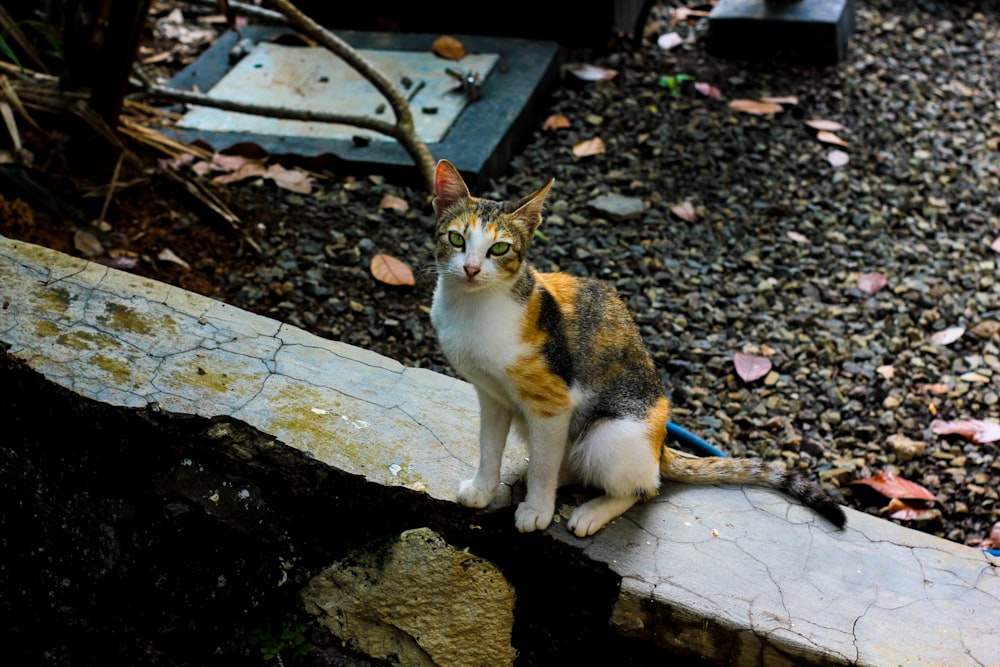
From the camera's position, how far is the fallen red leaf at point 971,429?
12.5ft

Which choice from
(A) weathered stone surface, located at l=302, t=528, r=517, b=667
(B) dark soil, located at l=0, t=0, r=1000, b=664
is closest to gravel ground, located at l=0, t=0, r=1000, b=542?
(B) dark soil, located at l=0, t=0, r=1000, b=664

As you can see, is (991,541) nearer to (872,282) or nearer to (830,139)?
(872,282)

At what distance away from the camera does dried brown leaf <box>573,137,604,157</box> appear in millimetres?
5395

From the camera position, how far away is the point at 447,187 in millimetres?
2723

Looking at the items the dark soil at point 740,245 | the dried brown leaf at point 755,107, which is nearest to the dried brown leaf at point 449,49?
the dark soil at point 740,245

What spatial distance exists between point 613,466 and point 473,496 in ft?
1.25

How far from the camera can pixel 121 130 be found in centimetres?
446

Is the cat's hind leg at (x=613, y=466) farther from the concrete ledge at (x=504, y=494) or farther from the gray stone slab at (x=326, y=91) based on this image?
the gray stone slab at (x=326, y=91)

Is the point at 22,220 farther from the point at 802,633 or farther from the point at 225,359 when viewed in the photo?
the point at 802,633

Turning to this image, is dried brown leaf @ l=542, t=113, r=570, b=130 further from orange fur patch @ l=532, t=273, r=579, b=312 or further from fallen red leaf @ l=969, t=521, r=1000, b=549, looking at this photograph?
fallen red leaf @ l=969, t=521, r=1000, b=549

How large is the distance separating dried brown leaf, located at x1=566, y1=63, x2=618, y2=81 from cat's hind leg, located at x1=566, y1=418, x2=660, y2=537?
3708 mm

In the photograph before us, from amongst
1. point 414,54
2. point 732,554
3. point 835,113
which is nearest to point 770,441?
point 732,554

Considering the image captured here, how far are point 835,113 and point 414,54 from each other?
8.01 feet

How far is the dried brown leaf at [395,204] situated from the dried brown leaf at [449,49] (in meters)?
1.45
